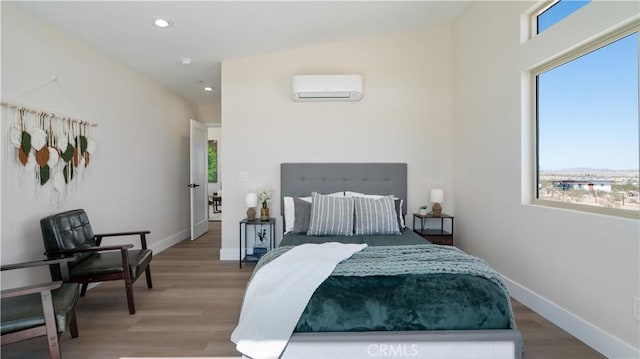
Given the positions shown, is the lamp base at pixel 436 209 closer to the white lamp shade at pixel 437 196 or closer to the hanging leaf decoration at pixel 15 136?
the white lamp shade at pixel 437 196

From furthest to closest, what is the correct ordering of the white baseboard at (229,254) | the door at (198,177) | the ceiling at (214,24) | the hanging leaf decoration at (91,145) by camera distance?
the door at (198,177) < the white baseboard at (229,254) < the hanging leaf decoration at (91,145) < the ceiling at (214,24)

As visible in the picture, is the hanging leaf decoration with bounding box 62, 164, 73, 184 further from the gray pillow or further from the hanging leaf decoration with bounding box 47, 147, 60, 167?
the gray pillow

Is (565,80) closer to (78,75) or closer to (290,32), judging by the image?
(290,32)

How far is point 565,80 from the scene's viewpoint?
2688mm

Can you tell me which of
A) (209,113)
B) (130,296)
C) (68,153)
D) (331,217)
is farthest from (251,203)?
(209,113)

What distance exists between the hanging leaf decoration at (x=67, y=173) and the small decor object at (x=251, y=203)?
1823mm

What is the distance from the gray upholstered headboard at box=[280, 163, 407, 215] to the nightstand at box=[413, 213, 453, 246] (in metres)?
0.25

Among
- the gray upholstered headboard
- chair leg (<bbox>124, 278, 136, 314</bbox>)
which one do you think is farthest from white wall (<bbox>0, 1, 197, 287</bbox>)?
the gray upholstered headboard

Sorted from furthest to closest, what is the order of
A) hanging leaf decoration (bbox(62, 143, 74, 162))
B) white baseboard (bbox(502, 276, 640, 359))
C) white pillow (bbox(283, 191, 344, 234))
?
white pillow (bbox(283, 191, 344, 234)) < hanging leaf decoration (bbox(62, 143, 74, 162)) < white baseboard (bbox(502, 276, 640, 359))

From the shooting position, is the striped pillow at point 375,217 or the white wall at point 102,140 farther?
the striped pillow at point 375,217

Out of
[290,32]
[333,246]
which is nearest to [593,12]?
[333,246]

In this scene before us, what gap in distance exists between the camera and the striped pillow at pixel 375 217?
3.50 metres

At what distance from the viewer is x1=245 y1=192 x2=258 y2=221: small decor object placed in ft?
13.9

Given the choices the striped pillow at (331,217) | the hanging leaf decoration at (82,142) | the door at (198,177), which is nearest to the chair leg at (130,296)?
the hanging leaf decoration at (82,142)
